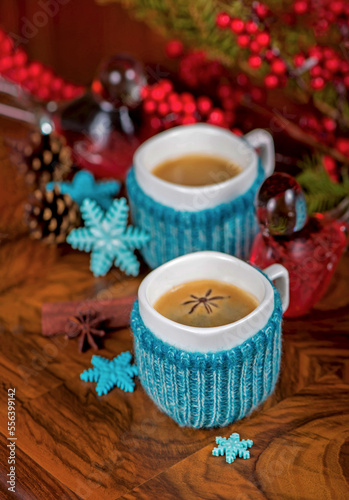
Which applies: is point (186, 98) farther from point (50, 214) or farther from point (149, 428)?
point (149, 428)

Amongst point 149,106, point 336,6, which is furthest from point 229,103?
point 336,6

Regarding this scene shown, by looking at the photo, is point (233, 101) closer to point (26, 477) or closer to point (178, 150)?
point (178, 150)

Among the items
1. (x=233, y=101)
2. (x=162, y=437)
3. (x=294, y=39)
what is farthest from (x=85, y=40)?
(x=162, y=437)

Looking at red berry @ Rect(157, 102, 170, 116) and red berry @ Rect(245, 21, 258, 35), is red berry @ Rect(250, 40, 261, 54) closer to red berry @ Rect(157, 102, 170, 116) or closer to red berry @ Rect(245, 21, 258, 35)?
red berry @ Rect(245, 21, 258, 35)

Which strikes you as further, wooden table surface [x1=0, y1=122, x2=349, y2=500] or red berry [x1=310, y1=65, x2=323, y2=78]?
red berry [x1=310, y1=65, x2=323, y2=78]

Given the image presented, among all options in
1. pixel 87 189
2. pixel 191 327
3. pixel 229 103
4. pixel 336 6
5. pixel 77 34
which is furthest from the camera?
pixel 77 34

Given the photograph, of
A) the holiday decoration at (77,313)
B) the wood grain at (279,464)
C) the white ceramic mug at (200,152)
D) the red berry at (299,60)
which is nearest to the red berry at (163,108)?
the white ceramic mug at (200,152)

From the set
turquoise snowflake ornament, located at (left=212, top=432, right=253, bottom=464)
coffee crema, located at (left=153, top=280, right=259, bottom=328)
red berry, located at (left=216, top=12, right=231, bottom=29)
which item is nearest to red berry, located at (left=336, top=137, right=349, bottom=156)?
red berry, located at (left=216, top=12, right=231, bottom=29)
